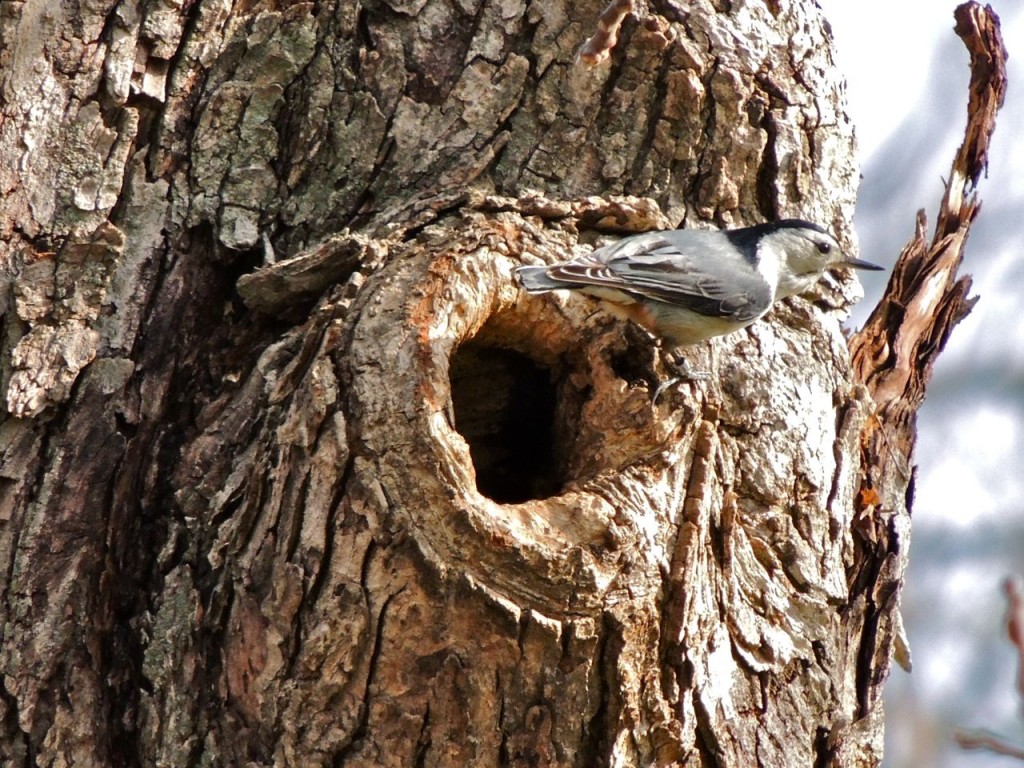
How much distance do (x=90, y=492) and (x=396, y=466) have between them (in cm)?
62

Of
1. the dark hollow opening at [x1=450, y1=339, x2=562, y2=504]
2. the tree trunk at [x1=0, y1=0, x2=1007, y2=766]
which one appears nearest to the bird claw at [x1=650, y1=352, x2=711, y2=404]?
the tree trunk at [x1=0, y1=0, x2=1007, y2=766]

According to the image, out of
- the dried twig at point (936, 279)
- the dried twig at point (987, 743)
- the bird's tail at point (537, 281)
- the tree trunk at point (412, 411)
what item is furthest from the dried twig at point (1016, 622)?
the dried twig at point (936, 279)

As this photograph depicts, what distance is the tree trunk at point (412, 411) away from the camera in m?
1.88

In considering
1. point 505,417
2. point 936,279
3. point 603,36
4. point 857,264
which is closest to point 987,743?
point 603,36

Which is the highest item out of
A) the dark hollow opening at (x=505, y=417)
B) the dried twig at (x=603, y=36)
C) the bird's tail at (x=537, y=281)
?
the dried twig at (x=603, y=36)

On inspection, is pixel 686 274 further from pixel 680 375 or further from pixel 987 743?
pixel 987 743

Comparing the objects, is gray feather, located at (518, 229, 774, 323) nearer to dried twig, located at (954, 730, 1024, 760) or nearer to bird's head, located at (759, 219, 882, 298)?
bird's head, located at (759, 219, 882, 298)

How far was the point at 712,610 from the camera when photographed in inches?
81.0

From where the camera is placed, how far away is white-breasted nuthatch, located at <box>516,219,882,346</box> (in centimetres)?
240

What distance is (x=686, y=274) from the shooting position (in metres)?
2.58

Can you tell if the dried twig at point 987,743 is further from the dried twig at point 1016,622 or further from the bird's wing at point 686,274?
the bird's wing at point 686,274

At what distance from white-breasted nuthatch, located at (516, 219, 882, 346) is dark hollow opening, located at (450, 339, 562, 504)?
0.87ft

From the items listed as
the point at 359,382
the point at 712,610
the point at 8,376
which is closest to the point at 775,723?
the point at 712,610

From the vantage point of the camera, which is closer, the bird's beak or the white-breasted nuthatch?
the white-breasted nuthatch
